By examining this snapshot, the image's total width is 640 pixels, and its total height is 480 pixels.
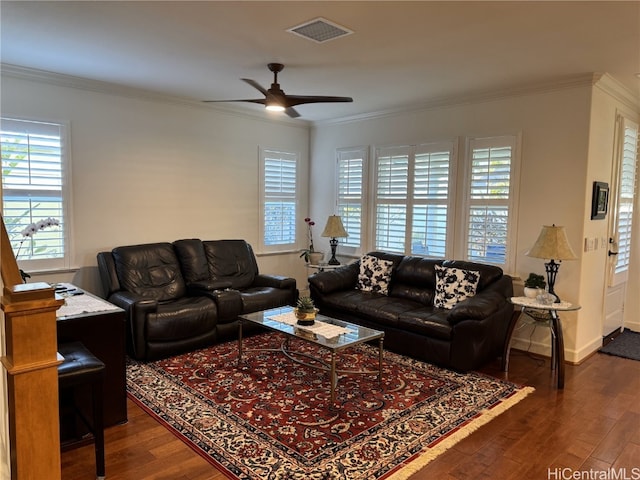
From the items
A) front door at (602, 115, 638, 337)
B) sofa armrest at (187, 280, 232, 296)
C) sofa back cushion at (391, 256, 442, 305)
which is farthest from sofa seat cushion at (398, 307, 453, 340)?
front door at (602, 115, 638, 337)

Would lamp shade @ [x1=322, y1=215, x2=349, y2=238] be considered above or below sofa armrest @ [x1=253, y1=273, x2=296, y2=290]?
above

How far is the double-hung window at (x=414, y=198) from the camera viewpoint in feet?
17.0

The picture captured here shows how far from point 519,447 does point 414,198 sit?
3.22 metres

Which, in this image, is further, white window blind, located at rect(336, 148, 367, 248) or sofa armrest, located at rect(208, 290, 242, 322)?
white window blind, located at rect(336, 148, 367, 248)

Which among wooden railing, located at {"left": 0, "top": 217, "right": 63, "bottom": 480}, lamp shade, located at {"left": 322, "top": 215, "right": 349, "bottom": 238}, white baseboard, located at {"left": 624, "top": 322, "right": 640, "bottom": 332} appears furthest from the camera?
lamp shade, located at {"left": 322, "top": 215, "right": 349, "bottom": 238}

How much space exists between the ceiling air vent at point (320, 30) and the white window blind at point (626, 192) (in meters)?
3.48

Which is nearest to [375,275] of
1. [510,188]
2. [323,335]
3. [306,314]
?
[306,314]

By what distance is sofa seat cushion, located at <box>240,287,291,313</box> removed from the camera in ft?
15.8

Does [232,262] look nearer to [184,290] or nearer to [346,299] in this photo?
[184,290]

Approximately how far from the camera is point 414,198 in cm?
546

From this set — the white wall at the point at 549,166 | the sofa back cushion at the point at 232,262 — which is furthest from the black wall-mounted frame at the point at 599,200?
the sofa back cushion at the point at 232,262

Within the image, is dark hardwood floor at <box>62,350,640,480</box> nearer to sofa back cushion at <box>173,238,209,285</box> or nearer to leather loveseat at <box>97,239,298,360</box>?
leather loveseat at <box>97,239,298,360</box>

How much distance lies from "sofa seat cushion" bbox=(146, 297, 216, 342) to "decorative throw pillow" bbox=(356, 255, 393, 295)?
69.8 inches

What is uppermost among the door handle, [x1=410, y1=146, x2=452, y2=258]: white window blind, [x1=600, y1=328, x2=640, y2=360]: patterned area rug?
[x1=410, y1=146, x2=452, y2=258]: white window blind
